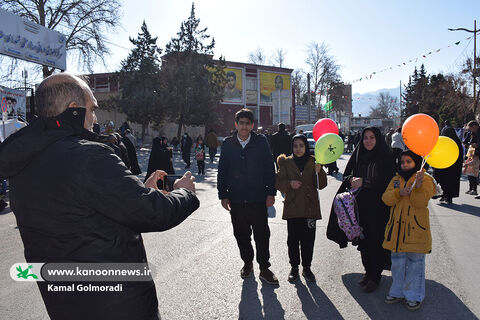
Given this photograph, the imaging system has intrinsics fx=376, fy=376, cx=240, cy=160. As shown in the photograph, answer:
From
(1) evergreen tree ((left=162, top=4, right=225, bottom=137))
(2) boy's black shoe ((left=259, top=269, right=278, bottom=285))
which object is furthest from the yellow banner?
(2) boy's black shoe ((left=259, top=269, right=278, bottom=285))

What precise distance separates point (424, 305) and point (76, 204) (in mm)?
3724

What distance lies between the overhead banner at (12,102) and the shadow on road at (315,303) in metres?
14.0

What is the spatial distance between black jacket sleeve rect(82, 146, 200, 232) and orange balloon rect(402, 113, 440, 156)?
3077 millimetres

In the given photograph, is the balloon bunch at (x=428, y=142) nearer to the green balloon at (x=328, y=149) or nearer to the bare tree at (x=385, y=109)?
the green balloon at (x=328, y=149)

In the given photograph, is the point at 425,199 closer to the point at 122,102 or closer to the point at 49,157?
the point at 49,157

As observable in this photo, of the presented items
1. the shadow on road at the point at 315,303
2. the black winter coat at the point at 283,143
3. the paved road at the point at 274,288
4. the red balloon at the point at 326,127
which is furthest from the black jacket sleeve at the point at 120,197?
the black winter coat at the point at 283,143

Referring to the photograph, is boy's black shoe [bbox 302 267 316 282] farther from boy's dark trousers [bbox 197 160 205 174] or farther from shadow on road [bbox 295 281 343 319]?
boy's dark trousers [bbox 197 160 205 174]

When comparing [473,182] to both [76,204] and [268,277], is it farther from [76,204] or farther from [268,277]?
[76,204]

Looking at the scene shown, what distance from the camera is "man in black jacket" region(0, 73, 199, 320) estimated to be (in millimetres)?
1560

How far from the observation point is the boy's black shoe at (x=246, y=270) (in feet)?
15.4

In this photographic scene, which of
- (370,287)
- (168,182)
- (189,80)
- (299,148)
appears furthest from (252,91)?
(168,182)

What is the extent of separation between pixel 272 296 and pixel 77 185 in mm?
3108

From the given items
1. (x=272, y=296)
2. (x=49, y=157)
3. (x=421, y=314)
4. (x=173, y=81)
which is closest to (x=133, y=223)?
(x=49, y=157)

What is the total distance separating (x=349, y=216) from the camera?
433cm
